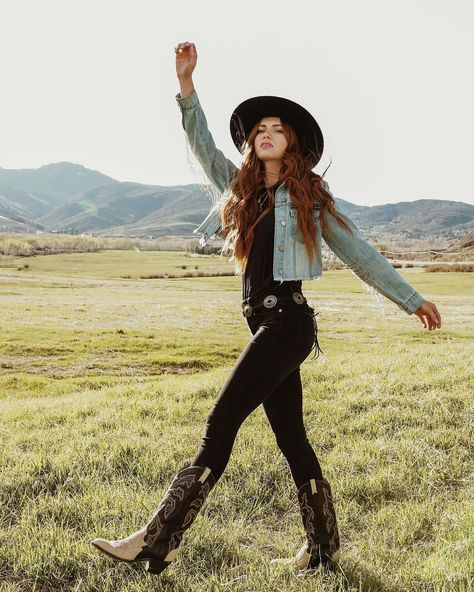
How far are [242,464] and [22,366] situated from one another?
13956mm

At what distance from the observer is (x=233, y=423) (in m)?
3.62

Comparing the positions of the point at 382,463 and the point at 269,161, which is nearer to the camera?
the point at 269,161

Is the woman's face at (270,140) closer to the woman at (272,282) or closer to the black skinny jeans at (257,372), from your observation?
the woman at (272,282)

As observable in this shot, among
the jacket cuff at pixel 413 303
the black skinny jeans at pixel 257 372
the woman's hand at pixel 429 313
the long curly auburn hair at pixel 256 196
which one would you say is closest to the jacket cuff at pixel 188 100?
the long curly auburn hair at pixel 256 196

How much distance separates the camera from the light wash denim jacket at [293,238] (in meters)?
3.91

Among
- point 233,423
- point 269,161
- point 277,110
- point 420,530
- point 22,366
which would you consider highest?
point 277,110

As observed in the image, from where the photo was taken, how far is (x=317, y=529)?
403 centimetres

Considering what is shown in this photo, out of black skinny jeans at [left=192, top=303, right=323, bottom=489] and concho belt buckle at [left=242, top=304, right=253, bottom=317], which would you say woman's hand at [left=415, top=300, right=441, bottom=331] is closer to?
black skinny jeans at [left=192, top=303, right=323, bottom=489]

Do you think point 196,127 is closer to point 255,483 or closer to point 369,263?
point 369,263

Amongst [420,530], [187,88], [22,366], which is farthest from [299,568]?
[22,366]

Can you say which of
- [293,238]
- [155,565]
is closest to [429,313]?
[293,238]

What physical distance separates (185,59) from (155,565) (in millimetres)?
3642

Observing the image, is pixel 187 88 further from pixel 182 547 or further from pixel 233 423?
pixel 182 547

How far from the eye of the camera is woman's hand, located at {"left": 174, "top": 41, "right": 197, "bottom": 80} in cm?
425
